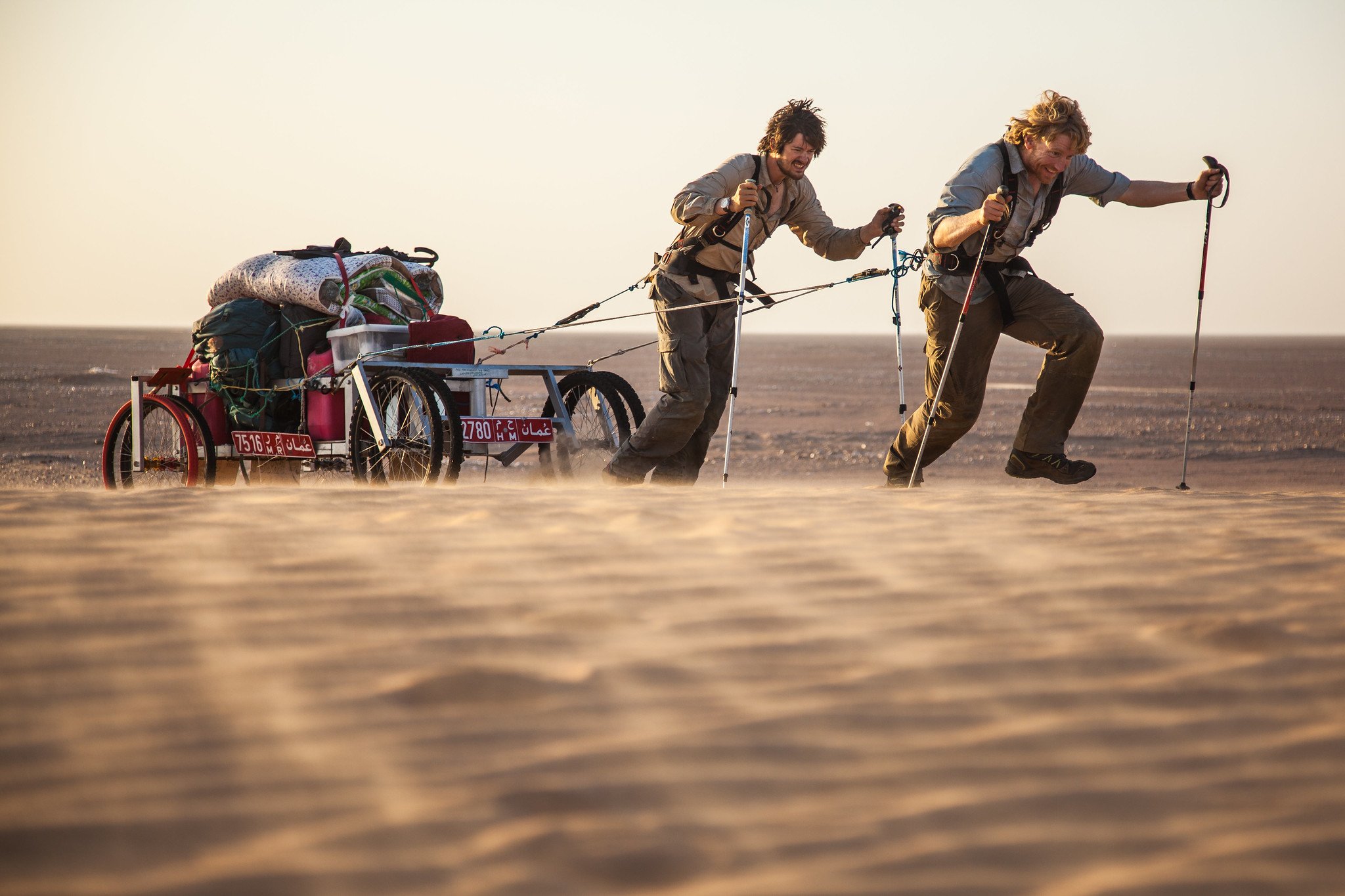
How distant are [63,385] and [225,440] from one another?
24195mm

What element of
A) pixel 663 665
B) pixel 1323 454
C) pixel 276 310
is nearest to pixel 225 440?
pixel 276 310

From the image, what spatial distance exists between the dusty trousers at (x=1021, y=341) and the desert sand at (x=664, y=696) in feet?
6.82

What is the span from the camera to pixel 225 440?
30.1 ft

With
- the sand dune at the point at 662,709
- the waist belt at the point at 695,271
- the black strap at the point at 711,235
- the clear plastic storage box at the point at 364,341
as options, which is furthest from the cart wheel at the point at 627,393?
the sand dune at the point at 662,709

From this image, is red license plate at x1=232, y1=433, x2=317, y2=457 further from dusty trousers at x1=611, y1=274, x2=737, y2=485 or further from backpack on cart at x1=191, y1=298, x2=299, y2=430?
dusty trousers at x1=611, y1=274, x2=737, y2=485

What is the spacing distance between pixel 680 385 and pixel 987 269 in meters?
1.76

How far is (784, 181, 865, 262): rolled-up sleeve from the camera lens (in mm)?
8125

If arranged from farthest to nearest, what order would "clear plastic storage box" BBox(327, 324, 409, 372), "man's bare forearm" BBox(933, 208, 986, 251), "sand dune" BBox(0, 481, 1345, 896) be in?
1. "clear plastic storage box" BBox(327, 324, 409, 372)
2. "man's bare forearm" BBox(933, 208, 986, 251)
3. "sand dune" BBox(0, 481, 1345, 896)

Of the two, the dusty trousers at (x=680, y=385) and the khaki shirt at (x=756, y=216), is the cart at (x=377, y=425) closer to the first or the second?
the dusty trousers at (x=680, y=385)

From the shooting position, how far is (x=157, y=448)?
9398mm

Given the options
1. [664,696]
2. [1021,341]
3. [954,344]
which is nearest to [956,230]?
[954,344]

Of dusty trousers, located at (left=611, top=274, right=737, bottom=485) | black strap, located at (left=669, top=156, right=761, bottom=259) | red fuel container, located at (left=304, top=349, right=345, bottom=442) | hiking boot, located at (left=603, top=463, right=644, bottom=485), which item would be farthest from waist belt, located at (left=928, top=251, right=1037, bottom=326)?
red fuel container, located at (left=304, top=349, right=345, bottom=442)

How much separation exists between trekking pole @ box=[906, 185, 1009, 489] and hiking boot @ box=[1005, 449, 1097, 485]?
1.57ft

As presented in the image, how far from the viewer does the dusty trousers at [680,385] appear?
306 inches
